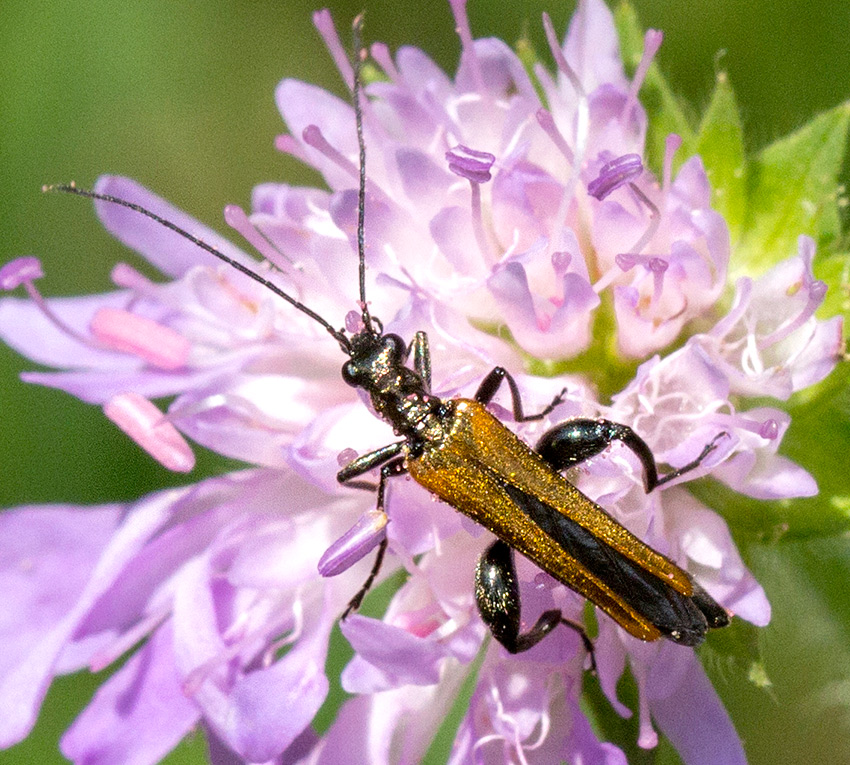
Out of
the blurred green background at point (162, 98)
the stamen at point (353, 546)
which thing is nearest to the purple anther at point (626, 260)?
the stamen at point (353, 546)

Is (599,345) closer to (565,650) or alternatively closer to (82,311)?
(565,650)

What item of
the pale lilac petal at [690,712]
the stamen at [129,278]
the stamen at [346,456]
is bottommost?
the pale lilac petal at [690,712]

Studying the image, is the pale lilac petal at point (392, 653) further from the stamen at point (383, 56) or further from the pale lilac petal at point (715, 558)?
the stamen at point (383, 56)

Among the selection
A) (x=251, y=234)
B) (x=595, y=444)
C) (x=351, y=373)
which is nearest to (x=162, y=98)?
(x=251, y=234)

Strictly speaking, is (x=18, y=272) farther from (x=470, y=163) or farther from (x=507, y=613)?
(x=507, y=613)

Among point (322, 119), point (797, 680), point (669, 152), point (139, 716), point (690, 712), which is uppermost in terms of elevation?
point (322, 119)

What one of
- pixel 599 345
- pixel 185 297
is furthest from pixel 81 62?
pixel 599 345
